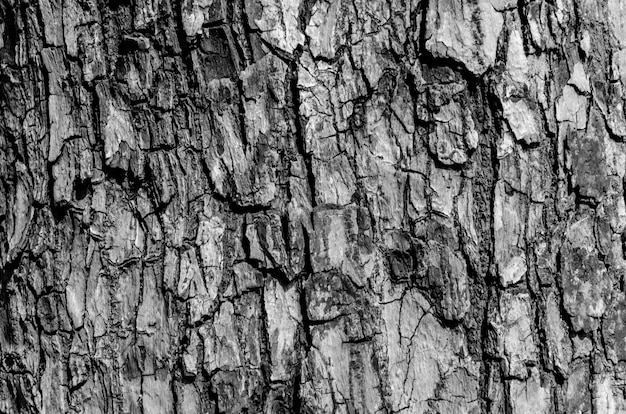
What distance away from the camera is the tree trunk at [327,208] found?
58.4 inches

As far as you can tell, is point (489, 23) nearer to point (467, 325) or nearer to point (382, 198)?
point (382, 198)

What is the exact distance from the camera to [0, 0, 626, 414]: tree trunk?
4.87 ft

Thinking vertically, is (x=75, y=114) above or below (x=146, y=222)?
above

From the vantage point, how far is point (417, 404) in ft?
4.93

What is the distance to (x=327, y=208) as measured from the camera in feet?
4.88

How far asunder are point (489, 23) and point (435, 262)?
0.51m

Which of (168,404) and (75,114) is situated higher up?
(75,114)

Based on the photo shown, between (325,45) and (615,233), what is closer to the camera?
(325,45)

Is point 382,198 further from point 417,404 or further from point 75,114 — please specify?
point 75,114

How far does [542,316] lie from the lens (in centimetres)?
152

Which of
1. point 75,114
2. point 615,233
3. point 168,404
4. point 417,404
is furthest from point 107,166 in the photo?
point 615,233

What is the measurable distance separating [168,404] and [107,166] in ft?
1.71

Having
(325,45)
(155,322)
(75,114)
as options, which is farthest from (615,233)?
(75,114)

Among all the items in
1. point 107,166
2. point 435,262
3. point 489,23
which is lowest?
point 435,262
